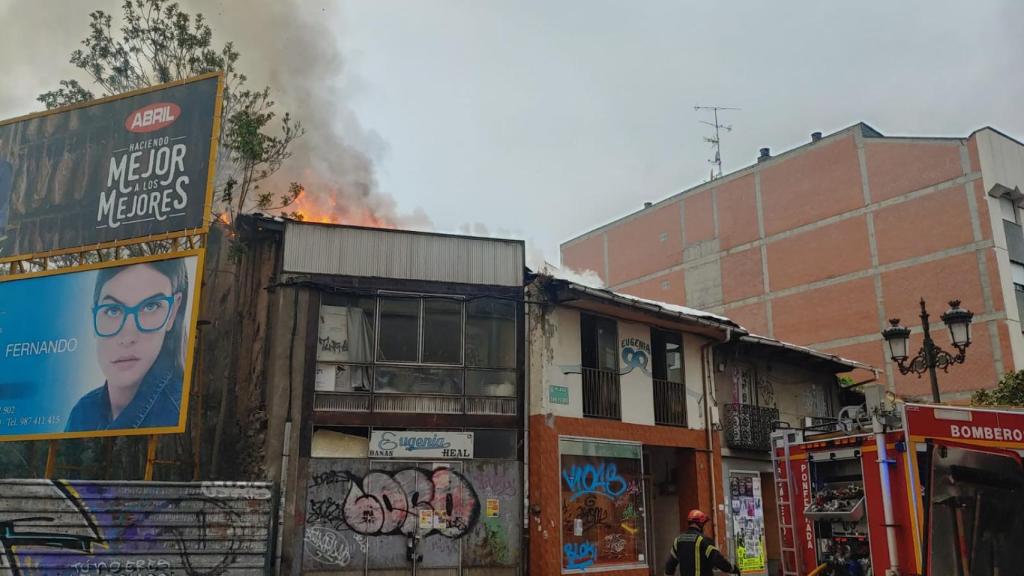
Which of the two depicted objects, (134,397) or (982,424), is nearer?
(982,424)

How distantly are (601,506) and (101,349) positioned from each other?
9.80 m

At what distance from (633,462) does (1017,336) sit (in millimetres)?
17118

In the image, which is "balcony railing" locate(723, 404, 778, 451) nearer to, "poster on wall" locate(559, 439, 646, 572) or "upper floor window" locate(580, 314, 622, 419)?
"poster on wall" locate(559, 439, 646, 572)

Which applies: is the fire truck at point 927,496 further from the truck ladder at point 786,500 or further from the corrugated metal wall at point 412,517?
the corrugated metal wall at point 412,517

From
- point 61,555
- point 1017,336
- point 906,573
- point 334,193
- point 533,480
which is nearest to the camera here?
point 906,573

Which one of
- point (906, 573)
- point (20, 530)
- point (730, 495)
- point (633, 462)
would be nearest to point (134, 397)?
point (20, 530)

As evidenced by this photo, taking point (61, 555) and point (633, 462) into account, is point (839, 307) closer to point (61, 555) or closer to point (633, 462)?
point (633, 462)

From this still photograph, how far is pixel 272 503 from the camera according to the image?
13445mm

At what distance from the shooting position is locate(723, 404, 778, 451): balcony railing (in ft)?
63.5

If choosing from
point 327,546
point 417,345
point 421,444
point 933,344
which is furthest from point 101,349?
point 933,344

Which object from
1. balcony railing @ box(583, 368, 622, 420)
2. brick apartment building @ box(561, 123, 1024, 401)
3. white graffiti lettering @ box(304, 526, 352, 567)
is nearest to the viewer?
white graffiti lettering @ box(304, 526, 352, 567)

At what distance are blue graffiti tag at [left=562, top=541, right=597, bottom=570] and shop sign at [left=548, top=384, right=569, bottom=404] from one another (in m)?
2.74

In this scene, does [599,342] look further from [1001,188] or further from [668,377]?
[1001,188]

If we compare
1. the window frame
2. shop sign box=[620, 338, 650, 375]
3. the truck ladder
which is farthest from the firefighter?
shop sign box=[620, 338, 650, 375]
